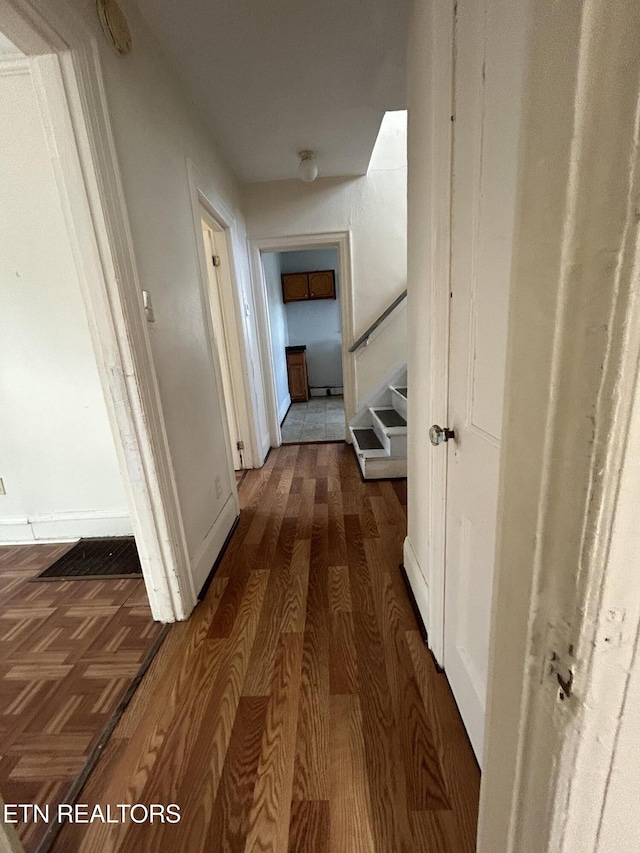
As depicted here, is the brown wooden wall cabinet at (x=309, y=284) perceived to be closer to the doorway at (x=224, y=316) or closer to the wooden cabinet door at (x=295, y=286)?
the wooden cabinet door at (x=295, y=286)

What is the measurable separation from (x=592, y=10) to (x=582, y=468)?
31 centimetres

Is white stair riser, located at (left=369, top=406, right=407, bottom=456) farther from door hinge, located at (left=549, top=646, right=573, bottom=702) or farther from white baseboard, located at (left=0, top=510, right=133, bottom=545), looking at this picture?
door hinge, located at (left=549, top=646, right=573, bottom=702)

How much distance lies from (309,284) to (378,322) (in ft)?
9.58

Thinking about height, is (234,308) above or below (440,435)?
above

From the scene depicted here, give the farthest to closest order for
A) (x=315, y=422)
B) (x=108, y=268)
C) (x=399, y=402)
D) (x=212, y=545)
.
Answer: (x=315, y=422), (x=399, y=402), (x=212, y=545), (x=108, y=268)

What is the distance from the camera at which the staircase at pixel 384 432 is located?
286 cm

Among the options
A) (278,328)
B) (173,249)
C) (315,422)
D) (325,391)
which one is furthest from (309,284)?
(173,249)

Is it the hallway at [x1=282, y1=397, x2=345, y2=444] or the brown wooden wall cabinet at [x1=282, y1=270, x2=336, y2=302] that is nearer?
the hallway at [x1=282, y1=397, x2=345, y2=444]

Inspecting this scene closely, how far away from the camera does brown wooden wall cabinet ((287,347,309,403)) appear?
6.30m

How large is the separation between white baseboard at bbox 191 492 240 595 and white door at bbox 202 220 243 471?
Result: 55 centimetres

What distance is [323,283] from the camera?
5.97m

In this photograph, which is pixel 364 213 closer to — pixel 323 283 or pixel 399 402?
pixel 399 402

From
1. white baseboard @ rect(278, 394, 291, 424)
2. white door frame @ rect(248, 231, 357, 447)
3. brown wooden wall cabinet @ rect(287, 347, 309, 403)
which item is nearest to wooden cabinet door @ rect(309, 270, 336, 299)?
brown wooden wall cabinet @ rect(287, 347, 309, 403)

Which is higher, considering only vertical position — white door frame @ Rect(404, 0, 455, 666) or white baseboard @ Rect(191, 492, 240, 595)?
white door frame @ Rect(404, 0, 455, 666)
